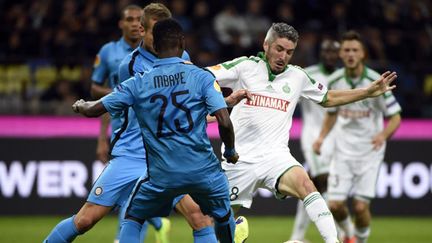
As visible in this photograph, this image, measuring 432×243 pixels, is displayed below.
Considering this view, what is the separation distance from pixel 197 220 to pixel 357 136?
358 centimetres

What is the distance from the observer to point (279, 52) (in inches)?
330

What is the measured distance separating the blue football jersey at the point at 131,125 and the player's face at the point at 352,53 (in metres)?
3.28

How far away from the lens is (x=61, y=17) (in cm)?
1694

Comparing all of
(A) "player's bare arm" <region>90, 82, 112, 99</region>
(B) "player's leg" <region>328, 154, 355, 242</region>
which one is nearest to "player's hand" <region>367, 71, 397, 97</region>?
(B) "player's leg" <region>328, 154, 355, 242</region>

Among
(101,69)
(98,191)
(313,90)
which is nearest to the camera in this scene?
(98,191)

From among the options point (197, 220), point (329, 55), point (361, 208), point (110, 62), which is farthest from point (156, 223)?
point (329, 55)

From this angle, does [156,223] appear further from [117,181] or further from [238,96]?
[238,96]

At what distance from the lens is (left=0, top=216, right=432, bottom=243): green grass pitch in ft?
38.3

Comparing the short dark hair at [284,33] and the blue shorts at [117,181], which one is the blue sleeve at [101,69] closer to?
the blue shorts at [117,181]

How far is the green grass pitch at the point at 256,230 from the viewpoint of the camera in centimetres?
1168

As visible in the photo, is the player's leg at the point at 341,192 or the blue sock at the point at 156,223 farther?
the player's leg at the point at 341,192

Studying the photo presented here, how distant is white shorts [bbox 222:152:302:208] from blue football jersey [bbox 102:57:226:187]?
4.32 ft

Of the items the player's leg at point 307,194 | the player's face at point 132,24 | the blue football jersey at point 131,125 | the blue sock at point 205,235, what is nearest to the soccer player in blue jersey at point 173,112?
the blue sock at point 205,235

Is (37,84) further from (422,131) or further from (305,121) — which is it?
(422,131)
